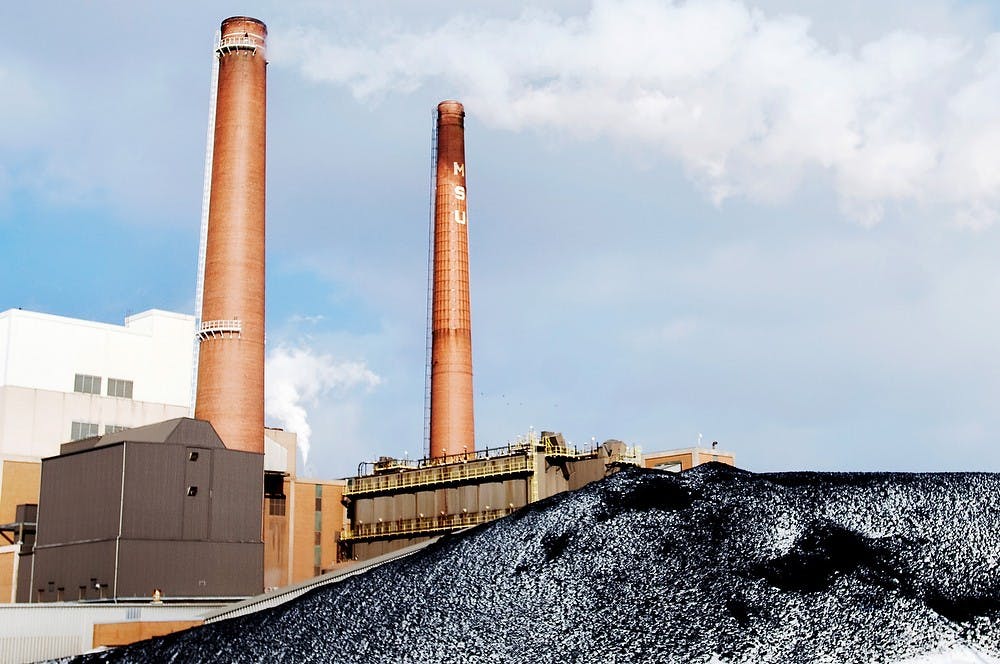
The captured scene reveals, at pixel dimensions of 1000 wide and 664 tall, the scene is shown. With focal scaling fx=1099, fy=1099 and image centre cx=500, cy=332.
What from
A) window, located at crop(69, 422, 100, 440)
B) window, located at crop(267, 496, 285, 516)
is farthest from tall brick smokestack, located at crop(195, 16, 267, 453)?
window, located at crop(69, 422, 100, 440)

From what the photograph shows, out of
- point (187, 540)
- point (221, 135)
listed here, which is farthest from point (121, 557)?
point (221, 135)

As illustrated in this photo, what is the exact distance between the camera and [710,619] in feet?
8.43

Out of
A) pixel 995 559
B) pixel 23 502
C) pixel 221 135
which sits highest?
pixel 221 135

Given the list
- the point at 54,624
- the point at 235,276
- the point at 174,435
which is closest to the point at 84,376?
the point at 235,276

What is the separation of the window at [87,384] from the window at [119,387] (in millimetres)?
104

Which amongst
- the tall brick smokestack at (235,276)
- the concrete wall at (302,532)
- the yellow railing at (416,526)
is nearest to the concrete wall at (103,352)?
the concrete wall at (302,532)

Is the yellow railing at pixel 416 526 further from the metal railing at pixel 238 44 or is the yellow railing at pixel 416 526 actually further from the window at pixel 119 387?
the metal railing at pixel 238 44

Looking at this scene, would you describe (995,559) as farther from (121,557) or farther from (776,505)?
(121,557)

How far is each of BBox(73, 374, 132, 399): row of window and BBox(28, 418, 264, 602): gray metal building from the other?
13362mm

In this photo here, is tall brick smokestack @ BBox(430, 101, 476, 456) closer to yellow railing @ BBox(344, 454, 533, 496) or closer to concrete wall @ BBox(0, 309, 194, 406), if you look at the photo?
yellow railing @ BBox(344, 454, 533, 496)

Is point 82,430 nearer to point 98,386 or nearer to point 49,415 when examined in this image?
point 49,415

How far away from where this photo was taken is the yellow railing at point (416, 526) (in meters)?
45.6

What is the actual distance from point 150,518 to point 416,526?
12.3 meters

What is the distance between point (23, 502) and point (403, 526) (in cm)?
1778
